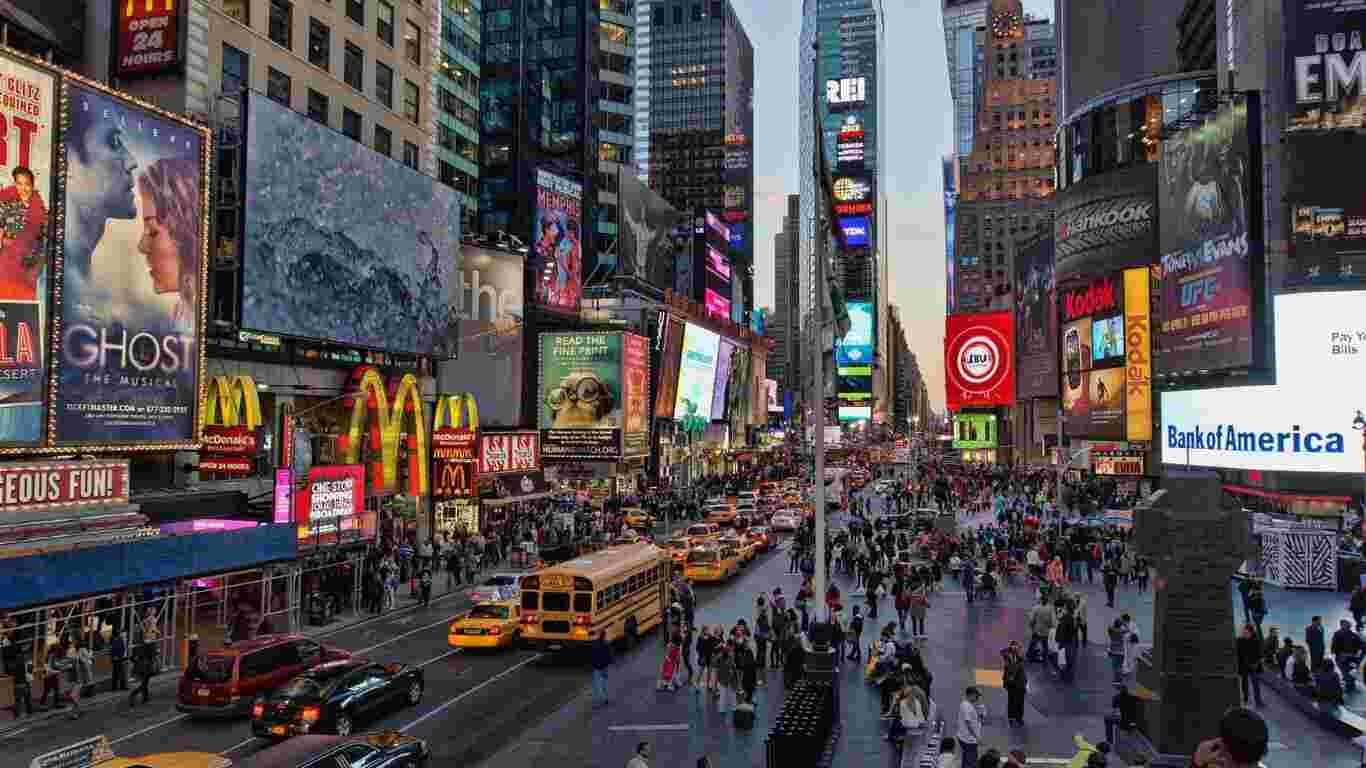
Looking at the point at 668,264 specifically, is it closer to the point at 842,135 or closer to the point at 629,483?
the point at 629,483

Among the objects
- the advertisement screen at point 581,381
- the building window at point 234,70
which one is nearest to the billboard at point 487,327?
the advertisement screen at point 581,381

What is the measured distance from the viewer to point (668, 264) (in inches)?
3728

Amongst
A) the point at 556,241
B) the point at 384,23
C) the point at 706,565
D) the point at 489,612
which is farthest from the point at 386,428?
the point at 556,241

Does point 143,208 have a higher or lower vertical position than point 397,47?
lower

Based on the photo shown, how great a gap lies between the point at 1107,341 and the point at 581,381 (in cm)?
3923

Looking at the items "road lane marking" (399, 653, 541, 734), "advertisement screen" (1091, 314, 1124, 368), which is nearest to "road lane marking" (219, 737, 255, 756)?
"road lane marking" (399, 653, 541, 734)

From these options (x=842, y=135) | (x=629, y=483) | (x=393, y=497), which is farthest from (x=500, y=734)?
(x=842, y=135)

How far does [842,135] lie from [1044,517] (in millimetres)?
97439

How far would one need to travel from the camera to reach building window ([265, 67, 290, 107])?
3764 centimetres

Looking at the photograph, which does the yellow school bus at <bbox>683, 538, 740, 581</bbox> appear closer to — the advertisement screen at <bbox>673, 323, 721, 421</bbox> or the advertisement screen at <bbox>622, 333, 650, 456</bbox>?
the advertisement screen at <bbox>622, 333, 650, 456</bbox>

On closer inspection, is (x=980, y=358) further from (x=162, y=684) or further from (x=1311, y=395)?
(x=162, y=684)

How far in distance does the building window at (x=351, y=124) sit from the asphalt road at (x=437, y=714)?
76.2 feet

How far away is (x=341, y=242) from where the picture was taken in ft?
128

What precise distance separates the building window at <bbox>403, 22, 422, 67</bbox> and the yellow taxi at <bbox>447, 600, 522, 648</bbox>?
30542mm
